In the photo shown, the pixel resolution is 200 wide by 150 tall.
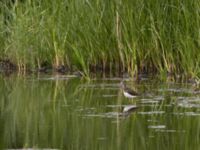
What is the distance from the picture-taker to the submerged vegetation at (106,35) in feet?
35.7

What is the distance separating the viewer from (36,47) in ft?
45.2

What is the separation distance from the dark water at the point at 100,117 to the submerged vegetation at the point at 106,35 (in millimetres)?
473

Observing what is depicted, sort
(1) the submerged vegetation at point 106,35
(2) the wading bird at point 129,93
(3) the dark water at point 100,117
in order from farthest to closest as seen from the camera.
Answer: (1) the submerged vegetation at point 106,35 → (2) the wading bird at point 129,93 → (3) the dark water at point 100,117

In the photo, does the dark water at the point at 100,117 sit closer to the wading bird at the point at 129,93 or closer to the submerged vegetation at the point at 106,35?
the wading bird at the point at 129,93

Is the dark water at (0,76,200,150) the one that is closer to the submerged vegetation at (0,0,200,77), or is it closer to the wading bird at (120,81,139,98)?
the wading bird at (120,81,139,98)

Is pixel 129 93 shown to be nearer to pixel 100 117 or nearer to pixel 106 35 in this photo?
pixel 100 117

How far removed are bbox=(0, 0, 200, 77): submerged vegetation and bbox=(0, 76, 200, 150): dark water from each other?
0.47 metres

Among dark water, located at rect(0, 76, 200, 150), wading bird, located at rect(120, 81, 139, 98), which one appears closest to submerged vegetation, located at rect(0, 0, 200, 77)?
dark water, located at rect(0, 76, 200, 150)

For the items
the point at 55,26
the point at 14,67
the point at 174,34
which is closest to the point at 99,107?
the point at 174,34

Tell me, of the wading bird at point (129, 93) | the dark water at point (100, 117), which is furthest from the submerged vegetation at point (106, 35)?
the wading bird at point (129, 93)

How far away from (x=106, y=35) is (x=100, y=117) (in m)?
4.05

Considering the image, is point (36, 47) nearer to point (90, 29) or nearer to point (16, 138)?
point (90, 29)

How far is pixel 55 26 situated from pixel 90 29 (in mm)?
958

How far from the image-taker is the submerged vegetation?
1088cm
